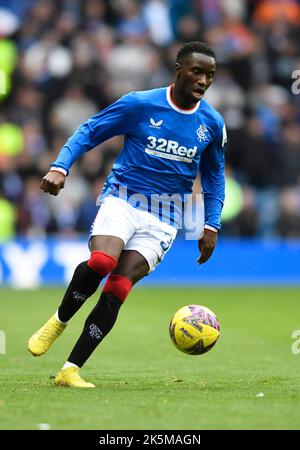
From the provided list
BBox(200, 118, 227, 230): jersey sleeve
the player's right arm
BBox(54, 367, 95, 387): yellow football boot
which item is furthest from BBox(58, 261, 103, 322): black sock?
BBox(200, 118, 227, 230): jersey sleeve

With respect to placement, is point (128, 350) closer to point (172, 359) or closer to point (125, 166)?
point (172, 359)

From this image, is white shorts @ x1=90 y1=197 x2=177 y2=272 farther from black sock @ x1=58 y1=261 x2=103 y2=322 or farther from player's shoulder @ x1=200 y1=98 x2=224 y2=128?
player's shoulder @ x1=200 y1=98 x2=224 y2=128

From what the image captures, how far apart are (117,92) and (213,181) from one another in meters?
11.9

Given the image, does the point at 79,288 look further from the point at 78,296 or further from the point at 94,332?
the point at 94,332

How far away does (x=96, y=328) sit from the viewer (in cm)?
789

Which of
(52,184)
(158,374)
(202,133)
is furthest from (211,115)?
(158,374)

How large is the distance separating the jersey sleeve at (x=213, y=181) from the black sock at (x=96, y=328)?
131cm

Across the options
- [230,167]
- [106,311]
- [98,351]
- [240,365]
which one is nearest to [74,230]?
[230,167]

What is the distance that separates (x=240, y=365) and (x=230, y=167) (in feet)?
36.0

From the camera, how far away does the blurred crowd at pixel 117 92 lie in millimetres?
19047

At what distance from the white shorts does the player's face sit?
39.9 inches

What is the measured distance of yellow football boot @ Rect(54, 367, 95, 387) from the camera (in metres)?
7.77

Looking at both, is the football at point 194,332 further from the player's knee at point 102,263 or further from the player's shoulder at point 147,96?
the player's shoulder at point 147,96

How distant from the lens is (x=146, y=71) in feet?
67.2
